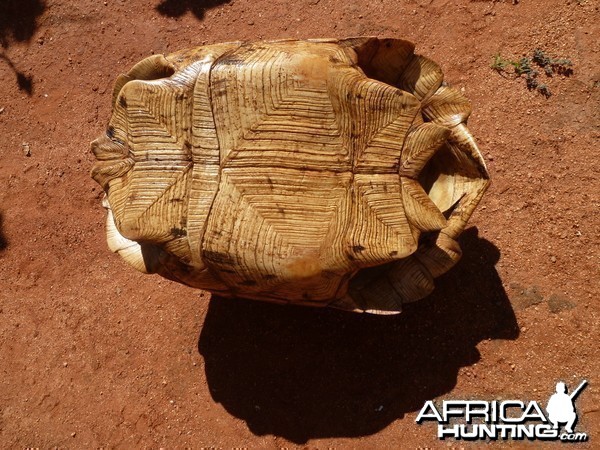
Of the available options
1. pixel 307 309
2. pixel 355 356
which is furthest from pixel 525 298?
pixel 307 309

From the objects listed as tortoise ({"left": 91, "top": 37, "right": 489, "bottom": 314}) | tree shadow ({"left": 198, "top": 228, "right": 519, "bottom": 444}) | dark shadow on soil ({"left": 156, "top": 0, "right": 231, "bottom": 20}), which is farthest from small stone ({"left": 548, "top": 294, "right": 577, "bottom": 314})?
dark shadow on soil ({"left": 156, "top": 0, "right": 231, "bottom": 20})

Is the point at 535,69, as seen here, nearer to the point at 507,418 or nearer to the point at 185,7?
the point at 507,418

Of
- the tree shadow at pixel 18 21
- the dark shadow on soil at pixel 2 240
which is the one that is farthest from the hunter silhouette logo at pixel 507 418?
the tree shadow at pixel 18 21

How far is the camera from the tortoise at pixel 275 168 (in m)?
3.01

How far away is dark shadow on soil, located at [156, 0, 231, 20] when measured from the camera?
5.73 metres

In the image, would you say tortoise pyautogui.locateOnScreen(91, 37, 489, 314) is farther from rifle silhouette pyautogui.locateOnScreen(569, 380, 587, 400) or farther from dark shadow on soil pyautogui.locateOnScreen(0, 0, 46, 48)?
dark shadow on soil pyautogui.locateOnScreen(0, 0, 46, 48)

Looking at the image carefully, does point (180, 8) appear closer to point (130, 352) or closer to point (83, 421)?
point (130, 352)

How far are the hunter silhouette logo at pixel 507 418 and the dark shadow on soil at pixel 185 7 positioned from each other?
4711mm

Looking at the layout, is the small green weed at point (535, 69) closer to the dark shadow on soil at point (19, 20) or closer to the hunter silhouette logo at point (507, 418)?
the hunter silhouette logo at point (507, 418)

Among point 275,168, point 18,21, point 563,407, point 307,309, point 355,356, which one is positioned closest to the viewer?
point 275,168

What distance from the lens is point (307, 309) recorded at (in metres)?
4.66

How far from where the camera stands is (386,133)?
3146 mm

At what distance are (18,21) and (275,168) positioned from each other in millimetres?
5047

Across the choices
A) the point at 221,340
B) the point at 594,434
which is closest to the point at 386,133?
the point at 221,340
